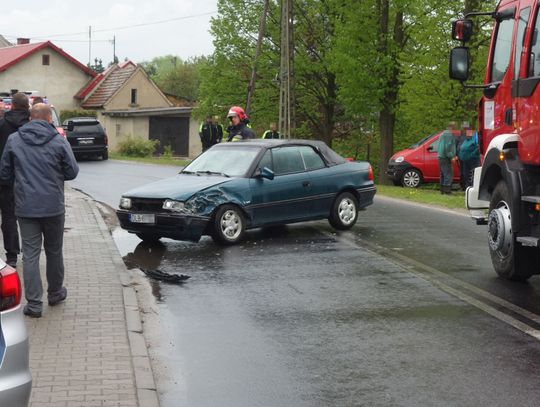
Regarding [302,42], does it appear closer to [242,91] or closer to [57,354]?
[242,91]

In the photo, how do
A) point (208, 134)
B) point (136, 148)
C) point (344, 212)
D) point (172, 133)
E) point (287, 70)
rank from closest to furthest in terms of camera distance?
point (344, 212) → point (208, 134) → point (287, 70) → point (136, 148) → point (172, 133)

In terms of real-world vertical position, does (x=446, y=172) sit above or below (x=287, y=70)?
below

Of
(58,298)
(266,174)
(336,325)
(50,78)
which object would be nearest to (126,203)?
(266,174)

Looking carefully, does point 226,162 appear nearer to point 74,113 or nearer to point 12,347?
point 12,347

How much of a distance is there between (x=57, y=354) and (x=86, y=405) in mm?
1312

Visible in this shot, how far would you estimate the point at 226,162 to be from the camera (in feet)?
46.2

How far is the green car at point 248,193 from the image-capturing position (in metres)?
12.8

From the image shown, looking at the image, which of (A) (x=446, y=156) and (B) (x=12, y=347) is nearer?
(B) (x=12, y=347)

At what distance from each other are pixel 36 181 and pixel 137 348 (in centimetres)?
195

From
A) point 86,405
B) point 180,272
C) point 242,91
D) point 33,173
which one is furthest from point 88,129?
point 86,405

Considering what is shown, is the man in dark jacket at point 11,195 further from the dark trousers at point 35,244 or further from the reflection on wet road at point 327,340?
the dark trousers at point 35,244

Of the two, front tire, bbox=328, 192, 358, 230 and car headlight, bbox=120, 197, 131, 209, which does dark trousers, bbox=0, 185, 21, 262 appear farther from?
front tire, bbox=328, 192, 358, 230

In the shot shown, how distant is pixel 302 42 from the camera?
141 ft

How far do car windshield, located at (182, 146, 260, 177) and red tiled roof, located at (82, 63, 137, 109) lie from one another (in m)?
53.7
